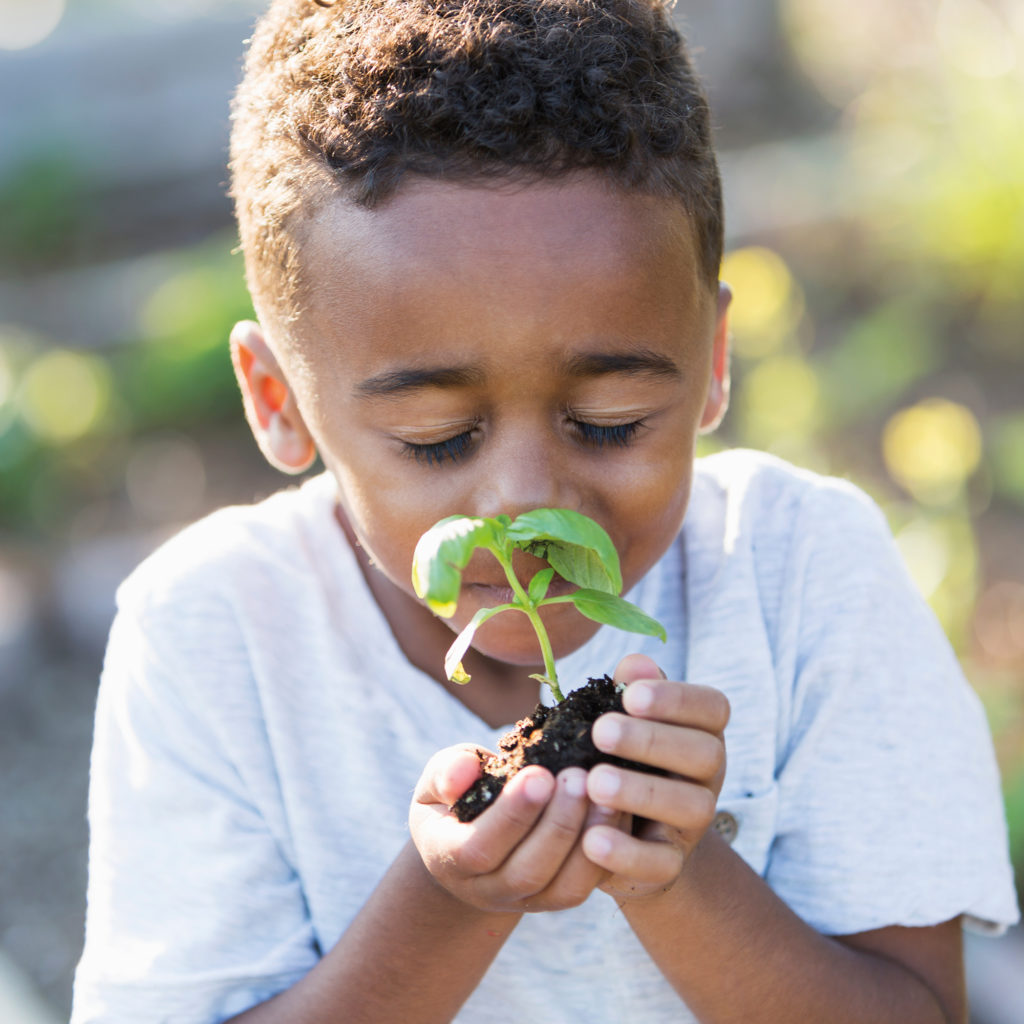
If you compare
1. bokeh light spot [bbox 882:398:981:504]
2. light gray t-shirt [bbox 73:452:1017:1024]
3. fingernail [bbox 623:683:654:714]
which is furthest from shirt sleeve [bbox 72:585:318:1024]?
bokeh light spot [bbox 882:398:981:504]

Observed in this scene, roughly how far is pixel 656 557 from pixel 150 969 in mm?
899

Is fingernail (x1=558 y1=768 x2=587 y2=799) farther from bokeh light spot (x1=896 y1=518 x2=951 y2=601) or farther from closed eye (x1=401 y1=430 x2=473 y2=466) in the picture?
bokeh light spot (x1=896 y1=518 x2=951 y2=601)

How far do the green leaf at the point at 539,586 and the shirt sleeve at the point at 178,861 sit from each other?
2.18 feet

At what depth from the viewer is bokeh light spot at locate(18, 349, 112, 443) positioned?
459 cm

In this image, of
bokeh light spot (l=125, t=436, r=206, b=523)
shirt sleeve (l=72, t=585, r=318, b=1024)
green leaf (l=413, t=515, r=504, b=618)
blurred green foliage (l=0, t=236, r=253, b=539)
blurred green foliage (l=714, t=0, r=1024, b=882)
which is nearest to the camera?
green leaf (l=413, t=515, r=504, b=618)

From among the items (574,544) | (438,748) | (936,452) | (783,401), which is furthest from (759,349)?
(574,544)

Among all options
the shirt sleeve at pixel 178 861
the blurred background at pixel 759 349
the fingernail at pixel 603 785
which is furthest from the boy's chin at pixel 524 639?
the blurred background at pixel 759 349

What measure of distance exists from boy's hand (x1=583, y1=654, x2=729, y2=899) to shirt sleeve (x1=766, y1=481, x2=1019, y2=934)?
1.64ft

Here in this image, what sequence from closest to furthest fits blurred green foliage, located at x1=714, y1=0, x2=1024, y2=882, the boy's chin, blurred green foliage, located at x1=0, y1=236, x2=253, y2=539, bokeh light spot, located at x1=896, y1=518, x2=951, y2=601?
the boy's chin, bokeh light spot, located at x1=896, y1=518, x2=951, y2=601, blurred green foliage, located at x1=714, y1=0, x2=1024, y2=882, blurred green foliage, located at x1=0, y1=236, x2=253, y2=539

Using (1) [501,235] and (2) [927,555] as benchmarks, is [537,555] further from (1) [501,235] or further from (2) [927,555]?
(2) [927,555]

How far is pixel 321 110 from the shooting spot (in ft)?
5.13

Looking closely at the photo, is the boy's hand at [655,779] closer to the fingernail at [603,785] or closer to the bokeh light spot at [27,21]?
the fingernail at [603,785]

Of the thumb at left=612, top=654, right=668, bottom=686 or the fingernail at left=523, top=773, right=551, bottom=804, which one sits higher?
the thumb at left=612, top=654, right=668, bottom=686

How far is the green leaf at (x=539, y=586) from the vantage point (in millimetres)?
1374
